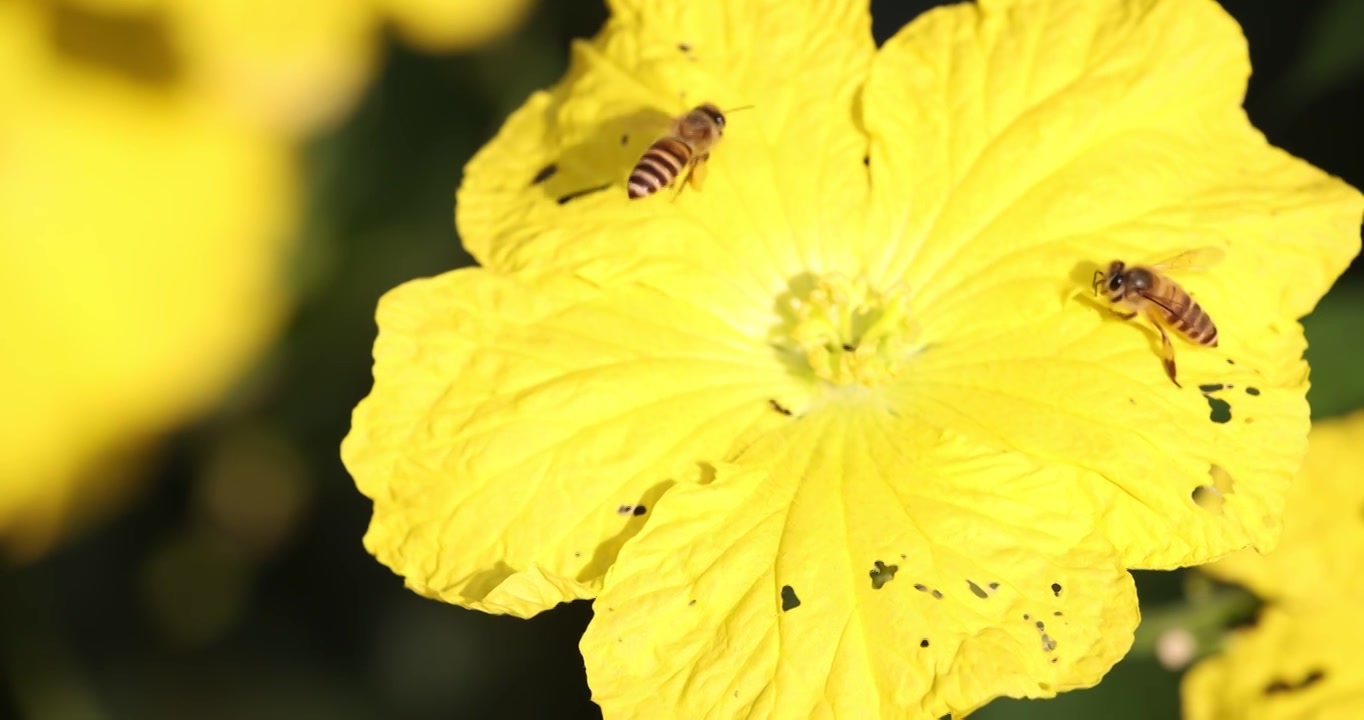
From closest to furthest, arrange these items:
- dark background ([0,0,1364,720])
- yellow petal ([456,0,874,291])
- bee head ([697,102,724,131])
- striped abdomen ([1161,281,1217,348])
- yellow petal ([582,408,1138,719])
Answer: yellow petal ([582,408,1138,719]) < striped abdomen ([1161,281,1217,348]) < bee head ([697,102,724,131]) < yellow petal ([456,0,874,291]) < dark background ([0,0,1364,720])

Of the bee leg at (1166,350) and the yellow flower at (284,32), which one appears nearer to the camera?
the bee leg at (1166,350)

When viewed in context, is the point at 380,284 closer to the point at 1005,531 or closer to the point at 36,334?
the point at 36,334

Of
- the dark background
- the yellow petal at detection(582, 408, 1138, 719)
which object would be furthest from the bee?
the dark background

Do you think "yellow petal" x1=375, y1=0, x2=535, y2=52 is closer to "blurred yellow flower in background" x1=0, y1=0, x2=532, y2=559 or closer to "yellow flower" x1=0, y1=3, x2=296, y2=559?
"blurred yellow flower in background" x1=0, y1=0, x2=532, y2=559

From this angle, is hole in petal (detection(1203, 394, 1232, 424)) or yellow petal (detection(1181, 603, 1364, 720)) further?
yellow petal (detection(1181, 603, 1364, 720))

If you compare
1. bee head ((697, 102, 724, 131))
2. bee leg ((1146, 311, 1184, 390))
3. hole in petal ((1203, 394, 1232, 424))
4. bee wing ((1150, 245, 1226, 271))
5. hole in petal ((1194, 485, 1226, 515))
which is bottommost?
hole in petal ((1194, 485, 1226, 515))

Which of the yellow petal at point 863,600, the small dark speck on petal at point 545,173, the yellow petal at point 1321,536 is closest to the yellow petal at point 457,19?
the small dark speck on petal at point 545,173

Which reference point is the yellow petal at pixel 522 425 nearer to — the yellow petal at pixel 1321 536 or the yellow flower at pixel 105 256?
the yellow petal at pixel 1321 536
